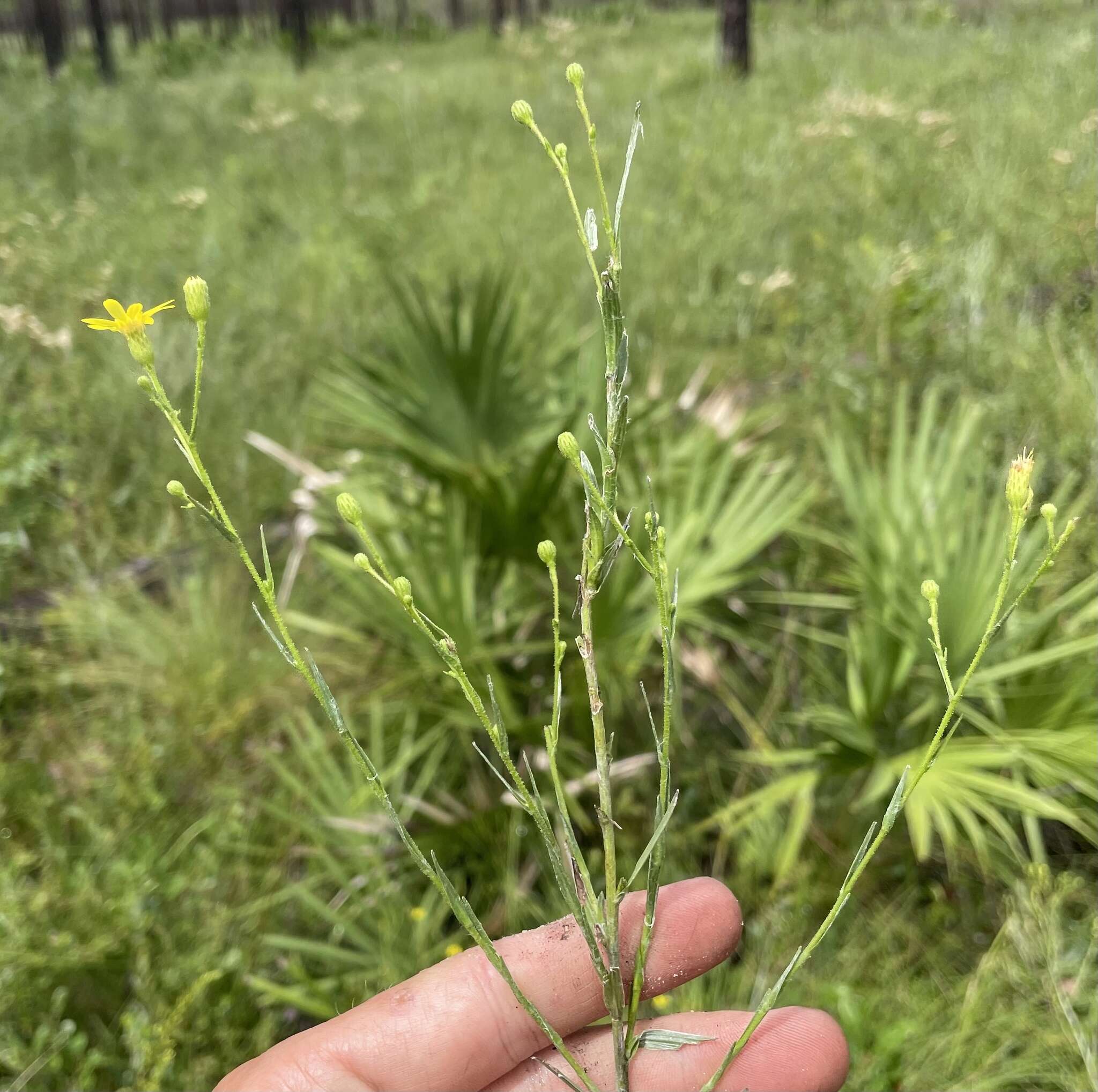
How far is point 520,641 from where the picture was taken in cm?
192

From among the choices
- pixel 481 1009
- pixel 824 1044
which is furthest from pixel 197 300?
pixel 824 1044

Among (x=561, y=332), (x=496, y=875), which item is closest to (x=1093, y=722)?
(x=496, y=875)

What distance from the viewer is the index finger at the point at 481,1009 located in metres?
0.99

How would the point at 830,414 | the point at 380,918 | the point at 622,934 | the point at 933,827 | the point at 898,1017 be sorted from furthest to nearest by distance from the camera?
the point at 830,414 < the point at 933,827 < the point at 380,918 < the point at 898,1017 < the point at 622,934

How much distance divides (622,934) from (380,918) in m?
0.70

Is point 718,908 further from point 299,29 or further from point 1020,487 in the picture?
point 299,29

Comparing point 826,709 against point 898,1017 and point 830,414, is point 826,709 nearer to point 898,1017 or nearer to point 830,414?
point 898,1017

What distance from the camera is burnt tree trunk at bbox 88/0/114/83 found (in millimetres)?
12352

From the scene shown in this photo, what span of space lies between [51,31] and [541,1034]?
15.6 meters

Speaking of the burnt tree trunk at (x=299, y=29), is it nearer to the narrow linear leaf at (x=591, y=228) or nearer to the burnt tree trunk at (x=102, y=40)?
the burnt tree trunk at (x=102, y=40)

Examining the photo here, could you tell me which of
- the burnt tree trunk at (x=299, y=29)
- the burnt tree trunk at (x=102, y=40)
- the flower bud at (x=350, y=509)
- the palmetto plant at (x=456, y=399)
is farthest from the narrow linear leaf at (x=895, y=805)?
the burnt tree trunk at (x=299, y=29)

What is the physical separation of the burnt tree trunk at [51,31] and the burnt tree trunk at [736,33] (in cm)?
933

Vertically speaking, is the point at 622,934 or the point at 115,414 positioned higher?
the point at 115,414

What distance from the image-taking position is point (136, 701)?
6.24 ft
